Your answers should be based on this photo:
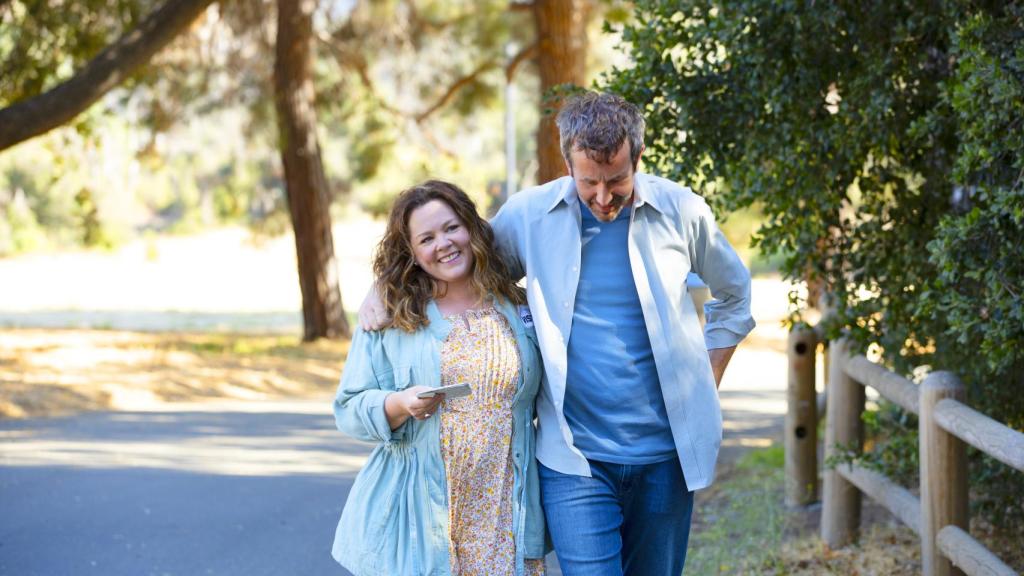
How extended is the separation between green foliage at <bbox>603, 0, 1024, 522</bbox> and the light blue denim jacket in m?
1.87

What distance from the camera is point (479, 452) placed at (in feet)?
11.2

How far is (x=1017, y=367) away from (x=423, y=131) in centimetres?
1594

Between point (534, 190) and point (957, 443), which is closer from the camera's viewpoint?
point (534, 190)

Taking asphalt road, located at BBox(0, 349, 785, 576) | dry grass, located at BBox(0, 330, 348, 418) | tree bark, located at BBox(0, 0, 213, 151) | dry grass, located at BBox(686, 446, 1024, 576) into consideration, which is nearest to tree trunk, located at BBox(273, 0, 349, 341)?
dry grass, located at BBox(0, 330, 348, 418)

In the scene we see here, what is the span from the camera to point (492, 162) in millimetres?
63750

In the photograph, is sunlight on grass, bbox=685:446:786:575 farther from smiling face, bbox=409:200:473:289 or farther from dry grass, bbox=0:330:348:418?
dry grass, bbox=0:330:348:418

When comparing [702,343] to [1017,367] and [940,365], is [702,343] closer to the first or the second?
[1017,367]

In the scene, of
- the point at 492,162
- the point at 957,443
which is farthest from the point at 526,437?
the point at 492,162

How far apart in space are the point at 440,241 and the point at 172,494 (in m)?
5.11

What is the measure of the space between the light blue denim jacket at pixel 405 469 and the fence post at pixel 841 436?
11.8 ft

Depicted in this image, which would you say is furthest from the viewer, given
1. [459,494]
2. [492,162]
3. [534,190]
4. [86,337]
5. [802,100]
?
[492,162]

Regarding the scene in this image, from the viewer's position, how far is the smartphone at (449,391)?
10.6 ft

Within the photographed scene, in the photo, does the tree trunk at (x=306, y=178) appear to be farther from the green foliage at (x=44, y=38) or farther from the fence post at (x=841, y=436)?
the fence post at (x=841, y=436)

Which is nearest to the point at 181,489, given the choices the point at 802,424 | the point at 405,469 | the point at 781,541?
the point at 781,541
